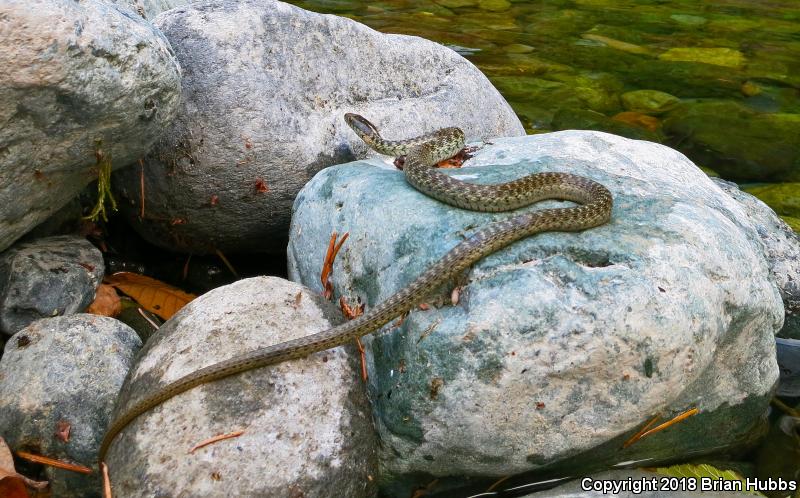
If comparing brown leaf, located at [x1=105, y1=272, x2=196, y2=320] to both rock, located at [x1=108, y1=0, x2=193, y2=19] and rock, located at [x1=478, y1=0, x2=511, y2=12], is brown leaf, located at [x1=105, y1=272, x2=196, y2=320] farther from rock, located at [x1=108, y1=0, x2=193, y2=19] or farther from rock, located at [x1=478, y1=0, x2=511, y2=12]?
rock, located at [x1=478, y1=0, x2=511, y2=12]

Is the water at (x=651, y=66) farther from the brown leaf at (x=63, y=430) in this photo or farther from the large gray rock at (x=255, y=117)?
the brown leaf at (x=63, y=430)

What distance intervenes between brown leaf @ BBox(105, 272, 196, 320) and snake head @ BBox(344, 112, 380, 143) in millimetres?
1919

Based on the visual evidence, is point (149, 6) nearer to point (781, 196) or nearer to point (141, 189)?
point (141, 189)

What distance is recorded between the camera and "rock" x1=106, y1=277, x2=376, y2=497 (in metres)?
3.99

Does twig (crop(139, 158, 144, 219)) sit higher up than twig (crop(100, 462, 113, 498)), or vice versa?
twig (crop(139, 158, 144, 219))

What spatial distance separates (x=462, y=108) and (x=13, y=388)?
4493mm

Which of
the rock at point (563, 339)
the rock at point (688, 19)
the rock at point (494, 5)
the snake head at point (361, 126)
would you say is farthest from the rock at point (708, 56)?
the rock at point (563, 339)

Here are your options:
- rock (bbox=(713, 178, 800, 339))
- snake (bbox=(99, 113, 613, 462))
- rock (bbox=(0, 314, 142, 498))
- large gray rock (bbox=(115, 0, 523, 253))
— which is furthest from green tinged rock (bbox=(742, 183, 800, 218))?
rock (bbox=(0, 314, 142, 498))

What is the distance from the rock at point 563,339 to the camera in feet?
14.2

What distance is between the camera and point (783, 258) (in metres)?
6.66

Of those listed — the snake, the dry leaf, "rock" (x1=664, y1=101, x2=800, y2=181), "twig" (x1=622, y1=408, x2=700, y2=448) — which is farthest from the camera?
"rock" (x1=664, y1=101, x2=800, y2=181)

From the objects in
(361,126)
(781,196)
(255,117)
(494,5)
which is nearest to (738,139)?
(781,196)

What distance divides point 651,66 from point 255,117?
8.98 meters

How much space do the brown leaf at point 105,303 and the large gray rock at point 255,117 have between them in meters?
0.71
